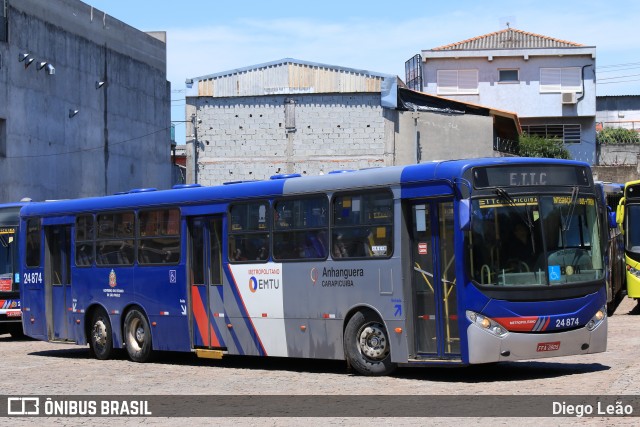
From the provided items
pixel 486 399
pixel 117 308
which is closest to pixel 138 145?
pixel 117 308

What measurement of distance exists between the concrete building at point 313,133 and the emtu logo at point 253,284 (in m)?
31.2

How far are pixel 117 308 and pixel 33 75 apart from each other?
30.5 m

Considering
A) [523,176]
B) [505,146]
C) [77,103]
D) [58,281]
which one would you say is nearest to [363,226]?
[523,176]

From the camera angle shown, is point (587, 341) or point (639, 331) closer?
point (587, 341)

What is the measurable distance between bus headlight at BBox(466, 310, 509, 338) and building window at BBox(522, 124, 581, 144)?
5358cm

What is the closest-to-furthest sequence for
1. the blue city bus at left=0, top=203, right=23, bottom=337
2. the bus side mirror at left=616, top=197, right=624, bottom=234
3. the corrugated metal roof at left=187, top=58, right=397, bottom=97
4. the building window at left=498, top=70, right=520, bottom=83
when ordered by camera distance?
the blue city bus at left=0, top=203, right=23, bottom=337 → the bus side mirror at left=616, top=197, right=624, bottom=234 → the corrugated metal roof at left=187, top=58, right=397, bottom=97 → the building window at left=498, top=70, right=520, bottom=83

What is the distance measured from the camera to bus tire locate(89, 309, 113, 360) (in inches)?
831

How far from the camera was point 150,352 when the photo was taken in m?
20.1

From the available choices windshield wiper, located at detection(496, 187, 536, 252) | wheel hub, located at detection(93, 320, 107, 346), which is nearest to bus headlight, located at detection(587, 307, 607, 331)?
windshield wiper, located at detection(496, 187, 536, 252)

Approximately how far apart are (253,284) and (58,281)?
6046 millimetres

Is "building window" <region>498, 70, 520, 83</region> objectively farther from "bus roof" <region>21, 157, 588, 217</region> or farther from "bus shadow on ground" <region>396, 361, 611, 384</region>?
"bus shadow on ground" <region>396, 361, 611, 384</region>

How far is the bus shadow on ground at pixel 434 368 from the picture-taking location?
15154 millimetres

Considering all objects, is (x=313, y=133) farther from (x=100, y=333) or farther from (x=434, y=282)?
(x=434, y=282)

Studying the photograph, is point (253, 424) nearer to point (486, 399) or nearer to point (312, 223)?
point (486, 399)
